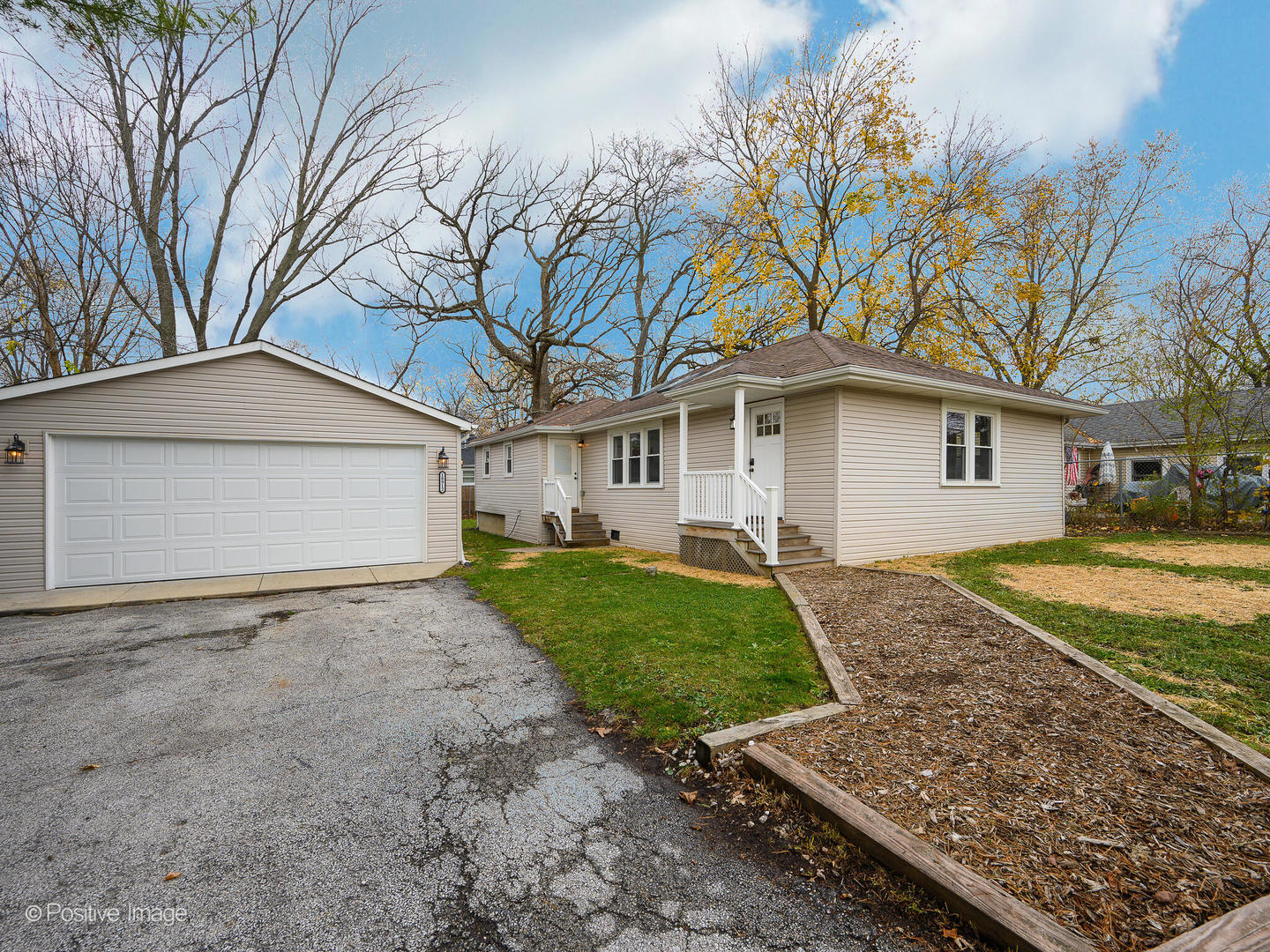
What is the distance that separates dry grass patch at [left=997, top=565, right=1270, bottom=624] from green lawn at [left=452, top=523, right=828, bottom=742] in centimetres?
327

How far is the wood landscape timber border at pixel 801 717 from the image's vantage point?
10.2 ft

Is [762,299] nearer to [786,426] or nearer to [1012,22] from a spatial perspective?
[1012,22]

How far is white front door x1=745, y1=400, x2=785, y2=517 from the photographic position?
9.88 meters

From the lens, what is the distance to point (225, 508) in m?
8.86

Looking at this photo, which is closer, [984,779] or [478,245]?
[984,779]

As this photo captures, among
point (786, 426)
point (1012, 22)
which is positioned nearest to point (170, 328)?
point (786, 426)

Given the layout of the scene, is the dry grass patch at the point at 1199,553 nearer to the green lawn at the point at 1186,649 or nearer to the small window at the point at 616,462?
the green lawn at the point at 1186,649

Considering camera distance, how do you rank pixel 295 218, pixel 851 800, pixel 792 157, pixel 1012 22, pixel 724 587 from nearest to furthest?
pixel 851 800 → pixel 724 587 → pixel 1012 22 → pixel 295 218 → pixel 792 157

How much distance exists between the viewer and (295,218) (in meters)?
15.6

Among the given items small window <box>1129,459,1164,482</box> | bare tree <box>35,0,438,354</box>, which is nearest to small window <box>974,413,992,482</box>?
small window <box>1129,459,1164,482</box>

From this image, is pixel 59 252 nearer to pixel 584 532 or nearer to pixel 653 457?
pixel 584 532

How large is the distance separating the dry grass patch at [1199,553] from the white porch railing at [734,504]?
5.83 m

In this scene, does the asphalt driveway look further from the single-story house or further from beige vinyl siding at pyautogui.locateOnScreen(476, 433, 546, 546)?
beige vinyl siding at pyautogui.locateOnScreen(476, 433, 546, 546)

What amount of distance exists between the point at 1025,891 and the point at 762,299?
1878cm
